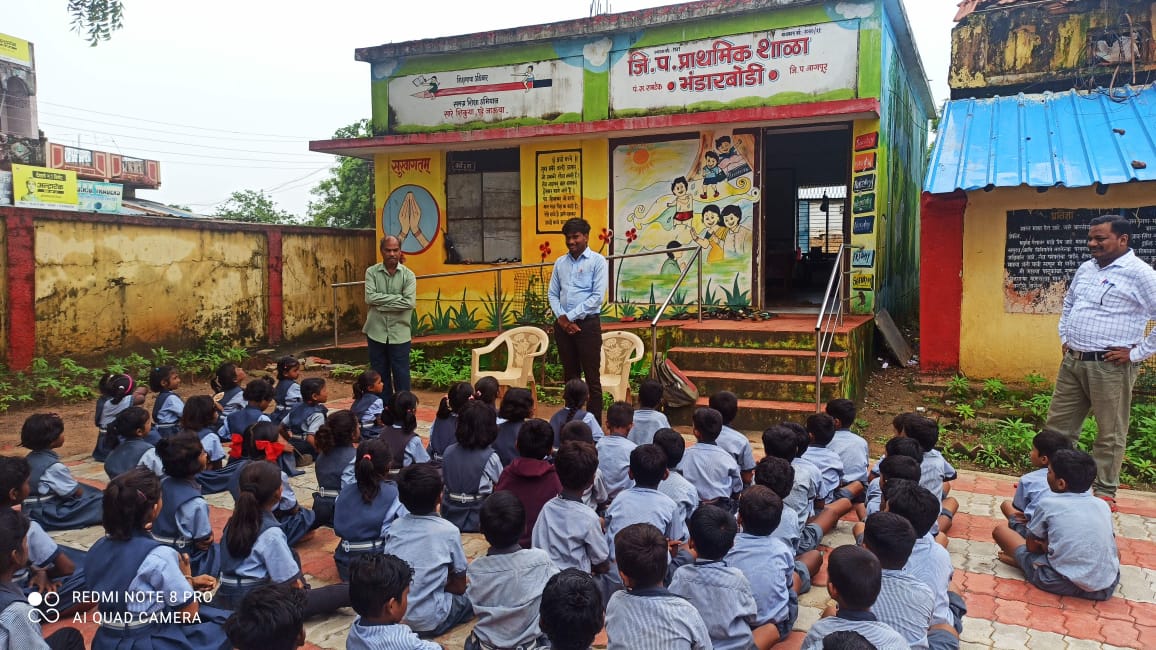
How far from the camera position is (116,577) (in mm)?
2514

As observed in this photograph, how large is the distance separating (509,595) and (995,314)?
21.8 feet

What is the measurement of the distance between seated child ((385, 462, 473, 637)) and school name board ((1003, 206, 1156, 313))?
6.62m

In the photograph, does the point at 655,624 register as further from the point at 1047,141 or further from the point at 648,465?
the point at 1047,141

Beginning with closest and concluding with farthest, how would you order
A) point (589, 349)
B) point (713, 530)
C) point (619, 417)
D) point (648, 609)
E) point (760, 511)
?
point (648, 609) → point (713, 530) → point (760, 511) → point (619, 417) → point (589, 349)

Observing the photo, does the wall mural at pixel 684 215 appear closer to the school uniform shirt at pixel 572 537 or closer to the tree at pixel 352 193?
the school uniform shirt at pixel 572 537

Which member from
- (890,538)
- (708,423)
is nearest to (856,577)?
(890,538)

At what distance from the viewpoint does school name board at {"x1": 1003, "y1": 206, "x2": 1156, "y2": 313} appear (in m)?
7.26

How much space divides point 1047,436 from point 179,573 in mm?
3816

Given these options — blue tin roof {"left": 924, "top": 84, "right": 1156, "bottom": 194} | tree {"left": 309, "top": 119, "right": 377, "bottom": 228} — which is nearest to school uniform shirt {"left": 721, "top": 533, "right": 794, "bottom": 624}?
blue tin roof {"left": 924, "top": 84, "right": 1156, "bottom": 194}

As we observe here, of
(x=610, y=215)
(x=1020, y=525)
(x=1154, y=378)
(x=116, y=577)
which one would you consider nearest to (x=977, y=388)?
(x=1154, y=378)

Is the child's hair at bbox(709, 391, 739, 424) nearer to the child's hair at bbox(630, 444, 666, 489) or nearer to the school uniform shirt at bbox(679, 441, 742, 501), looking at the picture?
the school uniform shirt at bbox(679, 441, 742, 501)

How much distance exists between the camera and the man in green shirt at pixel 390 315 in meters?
6.35

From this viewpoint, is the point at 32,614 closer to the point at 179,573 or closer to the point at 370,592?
the point at 179,573

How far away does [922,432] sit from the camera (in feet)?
13.6
